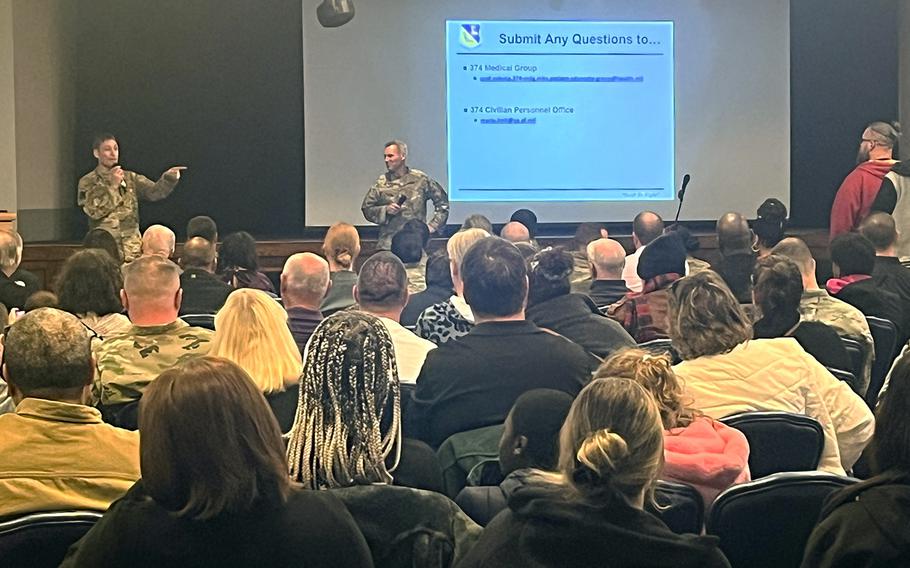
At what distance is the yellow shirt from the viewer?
2.31 metres

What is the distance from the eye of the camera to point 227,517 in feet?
6.10

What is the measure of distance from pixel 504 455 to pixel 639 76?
325 inches

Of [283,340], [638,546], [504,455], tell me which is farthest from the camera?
[283,340]

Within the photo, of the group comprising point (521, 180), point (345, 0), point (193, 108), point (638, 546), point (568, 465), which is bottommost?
point (638, 546)

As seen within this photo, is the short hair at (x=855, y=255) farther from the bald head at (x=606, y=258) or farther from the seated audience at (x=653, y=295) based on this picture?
the bald head at (x=606, y=258)

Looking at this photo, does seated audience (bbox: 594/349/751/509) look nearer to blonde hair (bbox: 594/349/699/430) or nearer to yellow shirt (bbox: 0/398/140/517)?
blonde hair (bbox: 594/349/699/430)

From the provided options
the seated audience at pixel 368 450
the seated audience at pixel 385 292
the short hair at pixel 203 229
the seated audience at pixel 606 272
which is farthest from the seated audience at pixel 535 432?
the short hair at pixel 203 229

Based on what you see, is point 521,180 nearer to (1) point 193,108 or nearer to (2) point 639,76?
(2) point 639,76

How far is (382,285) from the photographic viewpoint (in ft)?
13.1

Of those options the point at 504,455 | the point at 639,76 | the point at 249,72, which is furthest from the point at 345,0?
the point at 504,455

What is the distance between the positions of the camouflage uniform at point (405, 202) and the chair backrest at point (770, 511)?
256 inches

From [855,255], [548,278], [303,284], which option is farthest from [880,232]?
[303,284]

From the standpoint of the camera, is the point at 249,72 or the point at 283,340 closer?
the point at 283,340

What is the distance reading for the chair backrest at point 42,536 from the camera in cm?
210
